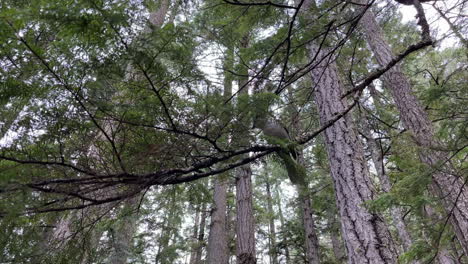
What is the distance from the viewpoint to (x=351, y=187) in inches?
104

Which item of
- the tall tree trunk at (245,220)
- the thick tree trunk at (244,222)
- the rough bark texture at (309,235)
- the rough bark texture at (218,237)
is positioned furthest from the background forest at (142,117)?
the rough bark texture at (218,237)

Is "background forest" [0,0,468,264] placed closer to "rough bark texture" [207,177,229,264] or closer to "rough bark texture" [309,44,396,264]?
"rough bark texture" [309,44,396,264]

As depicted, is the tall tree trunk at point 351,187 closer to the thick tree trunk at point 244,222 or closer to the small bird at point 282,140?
the small bird at point 282,140

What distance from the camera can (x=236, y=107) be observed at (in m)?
2.20

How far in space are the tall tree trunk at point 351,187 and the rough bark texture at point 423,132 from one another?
2.20ft

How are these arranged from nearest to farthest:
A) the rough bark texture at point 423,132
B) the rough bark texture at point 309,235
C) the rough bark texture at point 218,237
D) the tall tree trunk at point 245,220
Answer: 1. the rough bark texture at point 423,132
2. the tall tree trunk at point 245,220
3. the rough bark texture at point 309,235
4. the rough bark texture at point 218,237

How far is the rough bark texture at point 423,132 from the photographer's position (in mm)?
3623

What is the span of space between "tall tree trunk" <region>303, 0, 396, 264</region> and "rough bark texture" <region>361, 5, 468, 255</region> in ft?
2.20

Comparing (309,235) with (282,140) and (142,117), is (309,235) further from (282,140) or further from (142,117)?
(142,117)

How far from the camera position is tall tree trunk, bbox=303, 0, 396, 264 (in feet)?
7.60

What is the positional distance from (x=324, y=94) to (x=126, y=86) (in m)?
2.31

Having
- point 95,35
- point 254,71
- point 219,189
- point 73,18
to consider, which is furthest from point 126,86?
point 219,189

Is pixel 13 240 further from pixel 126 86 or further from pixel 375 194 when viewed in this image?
pixel 375 194

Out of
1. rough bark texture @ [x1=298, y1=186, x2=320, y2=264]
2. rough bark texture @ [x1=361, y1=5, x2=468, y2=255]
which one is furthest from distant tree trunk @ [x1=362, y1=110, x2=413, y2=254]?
rough bark texture @ [x1=298, y1=186, x2=320, y2=264]
